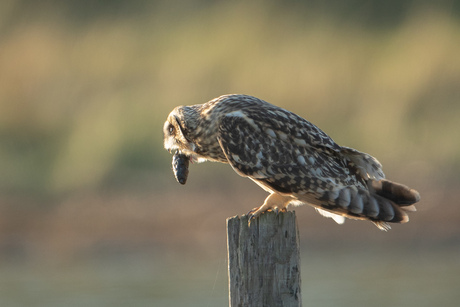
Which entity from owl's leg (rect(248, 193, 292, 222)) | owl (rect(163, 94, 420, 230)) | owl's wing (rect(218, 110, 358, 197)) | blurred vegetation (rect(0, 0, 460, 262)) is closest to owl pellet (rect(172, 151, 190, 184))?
owl (rect(163, 94, 420, 230))

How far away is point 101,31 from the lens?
698 inches

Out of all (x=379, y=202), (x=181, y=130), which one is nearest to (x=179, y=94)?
(x=181, y=130)

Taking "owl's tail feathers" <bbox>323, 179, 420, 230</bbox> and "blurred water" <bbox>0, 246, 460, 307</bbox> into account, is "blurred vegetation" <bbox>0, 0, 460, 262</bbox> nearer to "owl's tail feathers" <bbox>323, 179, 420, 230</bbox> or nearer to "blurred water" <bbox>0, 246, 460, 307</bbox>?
"blurred water" <bbox>0, 246, 460, 307</bbox>

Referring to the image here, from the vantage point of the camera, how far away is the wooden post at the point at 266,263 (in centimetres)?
397

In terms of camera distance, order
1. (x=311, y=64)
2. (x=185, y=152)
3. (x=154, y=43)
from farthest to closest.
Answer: (x=154, y=43) < (x=311, y=64) < (x=185, y=152)

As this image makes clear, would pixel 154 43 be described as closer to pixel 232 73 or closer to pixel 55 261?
pixel 232 73

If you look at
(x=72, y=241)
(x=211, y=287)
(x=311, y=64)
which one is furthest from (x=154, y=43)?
(x=211, y=287)

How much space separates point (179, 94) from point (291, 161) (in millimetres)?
9399

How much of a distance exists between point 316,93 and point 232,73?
1.67 m

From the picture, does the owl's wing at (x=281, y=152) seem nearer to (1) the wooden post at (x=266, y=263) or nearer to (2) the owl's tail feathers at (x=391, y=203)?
(2) the owl's tail feathers at (x=391, y=203)

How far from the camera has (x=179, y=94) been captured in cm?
1413

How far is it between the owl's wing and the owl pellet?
0.94 ft

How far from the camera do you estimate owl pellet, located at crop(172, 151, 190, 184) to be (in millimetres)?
5070

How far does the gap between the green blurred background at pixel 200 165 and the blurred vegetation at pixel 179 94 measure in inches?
1.1
